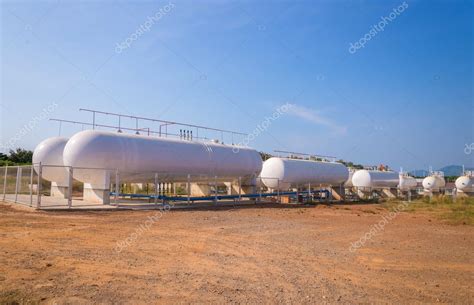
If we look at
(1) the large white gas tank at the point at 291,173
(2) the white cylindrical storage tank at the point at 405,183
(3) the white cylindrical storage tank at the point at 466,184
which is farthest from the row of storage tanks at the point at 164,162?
(3) the white cylindrical storage tank at the point at 466,184

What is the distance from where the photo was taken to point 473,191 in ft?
149

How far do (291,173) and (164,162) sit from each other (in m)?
10.2

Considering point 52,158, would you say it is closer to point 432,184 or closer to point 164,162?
point 164,162

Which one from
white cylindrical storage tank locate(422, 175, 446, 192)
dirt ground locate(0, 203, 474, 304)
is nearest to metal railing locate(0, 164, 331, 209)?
dirt ground locate(0, 203, 474, 304)

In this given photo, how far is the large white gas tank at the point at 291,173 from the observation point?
27.2 meters

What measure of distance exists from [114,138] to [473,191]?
137ft

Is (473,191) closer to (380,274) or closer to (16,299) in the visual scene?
(380,274)

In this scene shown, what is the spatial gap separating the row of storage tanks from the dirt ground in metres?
5.52

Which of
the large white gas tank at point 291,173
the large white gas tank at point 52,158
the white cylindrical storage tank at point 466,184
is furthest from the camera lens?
the white cylindrical storage tank at point 466,184


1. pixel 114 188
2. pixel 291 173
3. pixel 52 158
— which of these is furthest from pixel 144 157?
pixel 291 173

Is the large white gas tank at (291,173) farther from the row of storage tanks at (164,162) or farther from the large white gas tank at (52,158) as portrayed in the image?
the large white gas tank at (52,158)

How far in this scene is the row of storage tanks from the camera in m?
18.1

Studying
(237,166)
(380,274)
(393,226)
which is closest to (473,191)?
(237,166)

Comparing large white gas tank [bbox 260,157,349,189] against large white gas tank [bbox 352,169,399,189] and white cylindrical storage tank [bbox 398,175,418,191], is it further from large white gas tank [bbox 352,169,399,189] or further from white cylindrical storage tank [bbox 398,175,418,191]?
white cylindrical storage tank [bbox 398,175,418,191]
